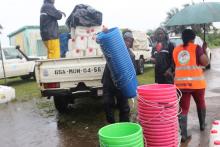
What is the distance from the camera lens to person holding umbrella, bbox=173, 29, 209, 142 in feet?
18.7

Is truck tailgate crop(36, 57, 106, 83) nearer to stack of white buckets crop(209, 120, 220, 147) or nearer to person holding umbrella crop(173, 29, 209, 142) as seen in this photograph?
person holding umbrella crop(173, 29, 209, 142)

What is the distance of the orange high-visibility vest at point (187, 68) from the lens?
5.73 meters

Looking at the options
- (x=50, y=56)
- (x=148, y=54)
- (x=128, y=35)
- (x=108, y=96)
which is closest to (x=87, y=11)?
(x=50, y=56)

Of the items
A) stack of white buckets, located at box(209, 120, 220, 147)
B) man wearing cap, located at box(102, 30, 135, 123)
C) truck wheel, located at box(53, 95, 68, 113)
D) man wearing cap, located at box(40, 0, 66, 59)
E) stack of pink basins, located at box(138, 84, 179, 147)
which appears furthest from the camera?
truck wheel, located at box(53, 95, 68, 113)

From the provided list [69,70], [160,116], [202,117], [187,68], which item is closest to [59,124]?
[69,70]

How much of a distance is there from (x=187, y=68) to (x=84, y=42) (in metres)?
3.45

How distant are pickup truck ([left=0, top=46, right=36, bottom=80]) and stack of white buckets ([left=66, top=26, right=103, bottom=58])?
24.5 feet

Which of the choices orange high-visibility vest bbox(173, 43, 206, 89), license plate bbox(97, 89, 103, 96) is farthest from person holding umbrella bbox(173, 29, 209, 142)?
license plate bbox(97, 89, 103, 96)

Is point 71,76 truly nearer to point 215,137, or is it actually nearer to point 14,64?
point 215,137

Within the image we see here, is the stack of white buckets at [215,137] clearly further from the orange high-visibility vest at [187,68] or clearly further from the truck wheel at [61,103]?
the truck wheel at [61,103]

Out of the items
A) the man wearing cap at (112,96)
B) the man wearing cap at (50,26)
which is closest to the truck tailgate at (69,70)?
the man wearing cap at (50,26)

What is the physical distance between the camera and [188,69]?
5.79 metres

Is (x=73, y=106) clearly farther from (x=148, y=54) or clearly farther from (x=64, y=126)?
(x=148, y=54)

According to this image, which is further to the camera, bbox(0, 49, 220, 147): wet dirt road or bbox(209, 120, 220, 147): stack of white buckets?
bbox(0, 49, 220, 147): wet dirt road
